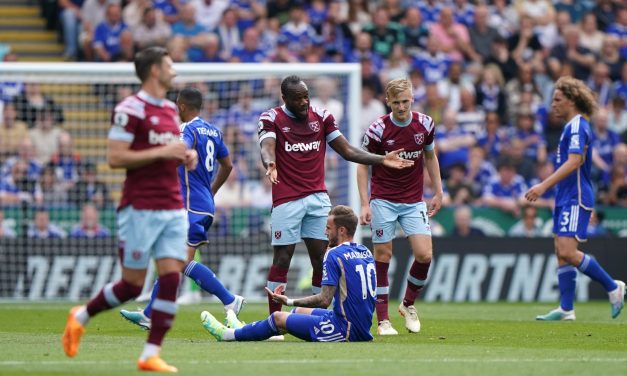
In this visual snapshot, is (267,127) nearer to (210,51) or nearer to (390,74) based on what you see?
(210,51)

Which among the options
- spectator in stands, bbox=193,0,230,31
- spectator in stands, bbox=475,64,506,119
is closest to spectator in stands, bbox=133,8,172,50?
spectator in stands, bbox=193,0,230,31

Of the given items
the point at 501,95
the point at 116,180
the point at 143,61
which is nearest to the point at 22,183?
the point at 116,180

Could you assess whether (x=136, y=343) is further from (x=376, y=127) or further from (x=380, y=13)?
(x=380, y=13)

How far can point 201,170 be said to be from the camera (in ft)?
40.9

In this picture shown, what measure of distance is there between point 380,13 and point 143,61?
15.2 metres

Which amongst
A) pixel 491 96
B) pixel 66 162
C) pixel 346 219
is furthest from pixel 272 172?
pixel 491 96

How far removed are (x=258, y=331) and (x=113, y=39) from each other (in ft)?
40.6

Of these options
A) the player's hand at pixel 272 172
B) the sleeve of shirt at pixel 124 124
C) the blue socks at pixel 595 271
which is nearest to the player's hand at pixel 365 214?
the player's hand at pixel 272 172

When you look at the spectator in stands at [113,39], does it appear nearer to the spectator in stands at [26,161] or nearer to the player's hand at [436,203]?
the spectator in stands at [26,161]

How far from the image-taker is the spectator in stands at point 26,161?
62.2 feet

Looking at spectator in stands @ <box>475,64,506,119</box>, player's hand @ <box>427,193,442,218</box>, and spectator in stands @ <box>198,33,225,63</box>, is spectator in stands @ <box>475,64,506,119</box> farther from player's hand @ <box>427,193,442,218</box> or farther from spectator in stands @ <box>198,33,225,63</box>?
player's hand @ <box>427,193,442,218</box>

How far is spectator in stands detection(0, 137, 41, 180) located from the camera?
19.0 meters

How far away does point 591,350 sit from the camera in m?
10.2

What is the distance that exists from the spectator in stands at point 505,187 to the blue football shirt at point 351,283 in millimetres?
10030
